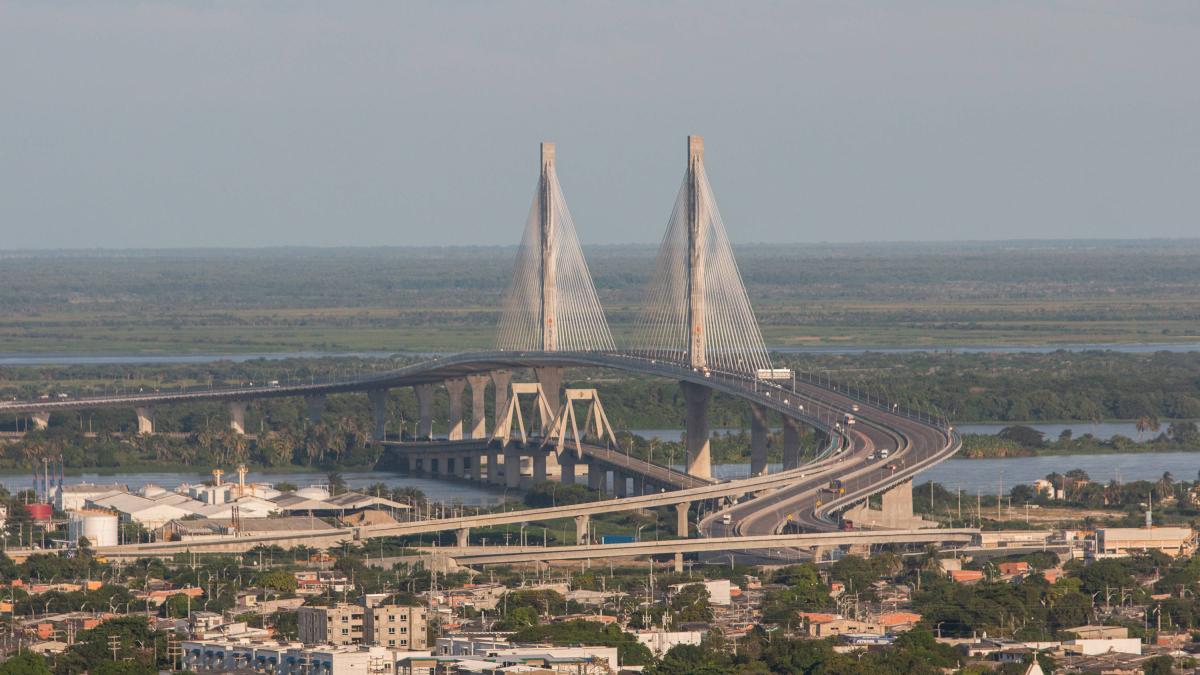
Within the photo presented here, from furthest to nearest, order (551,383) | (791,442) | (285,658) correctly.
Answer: (551,383) < (791,442) < (285,658)

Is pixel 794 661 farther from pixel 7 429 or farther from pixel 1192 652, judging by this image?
pixel 7 429

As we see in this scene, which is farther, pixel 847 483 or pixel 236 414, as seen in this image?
pixel 236 414

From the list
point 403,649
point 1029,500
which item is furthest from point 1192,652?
→ point 1029,500

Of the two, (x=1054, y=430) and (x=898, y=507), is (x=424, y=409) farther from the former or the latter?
(x=898, y=507)

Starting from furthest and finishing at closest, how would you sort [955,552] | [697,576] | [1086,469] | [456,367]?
[456,367]
[1086,469]
[955,552]
[697,576]

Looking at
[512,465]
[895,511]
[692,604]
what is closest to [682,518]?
[895,511]
